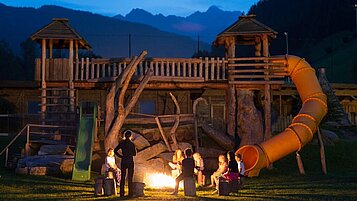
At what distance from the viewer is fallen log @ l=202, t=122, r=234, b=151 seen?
27.6 m

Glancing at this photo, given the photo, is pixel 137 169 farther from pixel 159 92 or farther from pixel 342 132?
pixel 342 132

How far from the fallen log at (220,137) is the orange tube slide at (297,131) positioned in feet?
7.42

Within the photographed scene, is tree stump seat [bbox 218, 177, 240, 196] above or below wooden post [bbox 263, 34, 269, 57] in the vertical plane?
below

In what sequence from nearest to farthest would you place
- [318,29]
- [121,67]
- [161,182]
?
[161,182], [121,67], [318,29]

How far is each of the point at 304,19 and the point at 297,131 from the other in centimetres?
10102

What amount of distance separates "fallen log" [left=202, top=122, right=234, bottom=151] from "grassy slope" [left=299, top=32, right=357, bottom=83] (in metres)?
50.7

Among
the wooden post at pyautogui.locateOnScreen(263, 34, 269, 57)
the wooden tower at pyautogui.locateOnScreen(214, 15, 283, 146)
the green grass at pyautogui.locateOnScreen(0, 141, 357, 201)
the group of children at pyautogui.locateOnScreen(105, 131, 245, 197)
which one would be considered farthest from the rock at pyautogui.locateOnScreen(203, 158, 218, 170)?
the group of children at pyautogui.locateOnScreen(105, 131, 245, 197)

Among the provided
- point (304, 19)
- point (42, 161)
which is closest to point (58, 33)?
point (42, 161)

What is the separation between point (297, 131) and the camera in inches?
979

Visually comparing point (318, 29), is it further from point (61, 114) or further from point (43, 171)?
point (43, 171)

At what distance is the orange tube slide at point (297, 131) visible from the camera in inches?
957

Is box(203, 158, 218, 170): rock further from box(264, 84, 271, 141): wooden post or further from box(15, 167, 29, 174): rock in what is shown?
box(15, 167, 29, 174): rock

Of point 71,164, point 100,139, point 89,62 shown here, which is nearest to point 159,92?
point 89,62

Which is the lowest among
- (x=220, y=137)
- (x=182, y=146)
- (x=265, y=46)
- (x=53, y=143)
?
(x=182, y=146)
